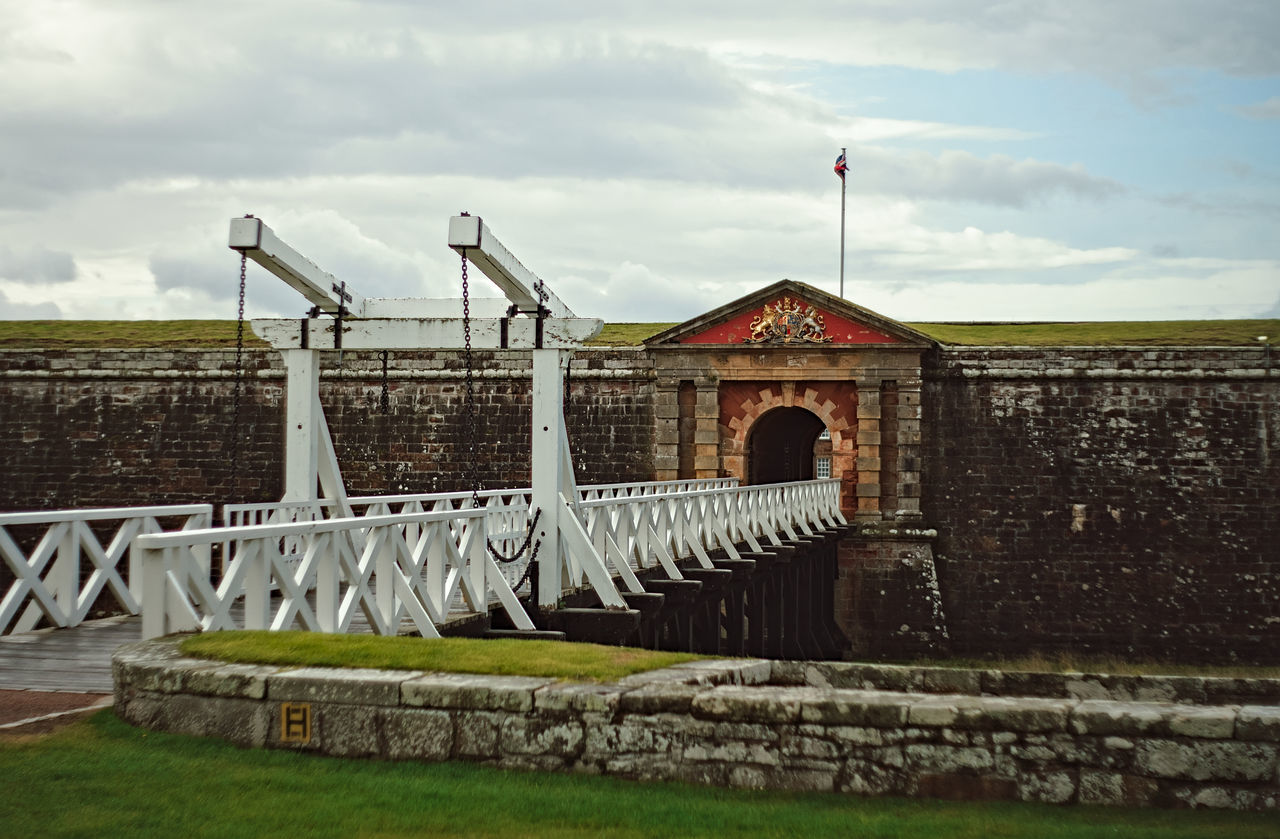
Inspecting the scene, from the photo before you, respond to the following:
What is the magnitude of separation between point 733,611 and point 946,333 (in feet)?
34.3

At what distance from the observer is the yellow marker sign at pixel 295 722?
435 centimetres

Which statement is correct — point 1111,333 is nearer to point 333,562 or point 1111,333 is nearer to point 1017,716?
point 333,562

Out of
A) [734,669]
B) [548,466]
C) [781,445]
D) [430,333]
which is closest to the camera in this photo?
[734,669]

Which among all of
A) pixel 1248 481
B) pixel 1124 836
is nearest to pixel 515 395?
pixel 1248 481

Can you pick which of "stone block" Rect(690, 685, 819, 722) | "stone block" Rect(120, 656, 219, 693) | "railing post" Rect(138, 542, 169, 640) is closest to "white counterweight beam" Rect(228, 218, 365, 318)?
"railing post" Rect(138, 542, 169, 640)

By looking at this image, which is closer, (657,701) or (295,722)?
(657,701)

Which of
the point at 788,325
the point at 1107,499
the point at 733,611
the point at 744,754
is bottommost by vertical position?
the point at 733,611

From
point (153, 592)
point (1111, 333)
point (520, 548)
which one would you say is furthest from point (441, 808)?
point (1111, 333)

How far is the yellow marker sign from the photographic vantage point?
435 cm

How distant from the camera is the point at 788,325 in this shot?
60.0 feet

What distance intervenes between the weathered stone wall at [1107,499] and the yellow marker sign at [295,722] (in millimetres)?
14857

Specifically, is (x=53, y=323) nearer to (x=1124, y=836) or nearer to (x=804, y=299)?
(x=804, y=299)

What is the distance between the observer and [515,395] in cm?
1933

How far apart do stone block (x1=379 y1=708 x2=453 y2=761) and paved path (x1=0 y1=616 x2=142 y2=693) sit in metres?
1.76
